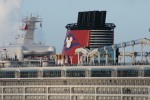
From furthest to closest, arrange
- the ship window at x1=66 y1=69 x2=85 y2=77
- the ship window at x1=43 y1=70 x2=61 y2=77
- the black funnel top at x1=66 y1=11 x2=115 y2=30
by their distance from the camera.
Answer: the black funnel top at x1=66 y1=11 x2=115 y2=30 < the ship window at x1=43 y1=70 x2=61 y2=77 < the ship window at x1=66 y1=69 x2=85 y2=77

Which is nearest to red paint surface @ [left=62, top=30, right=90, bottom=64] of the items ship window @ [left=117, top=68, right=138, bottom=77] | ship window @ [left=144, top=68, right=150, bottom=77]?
ship window @ [left=117, top=68, right=138, bottom=77]

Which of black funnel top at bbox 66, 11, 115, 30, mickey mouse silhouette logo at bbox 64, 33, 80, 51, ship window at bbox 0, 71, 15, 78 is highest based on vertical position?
black funnel top at bbox 66, 11, 115, 30

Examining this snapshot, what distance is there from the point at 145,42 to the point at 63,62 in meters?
12.7

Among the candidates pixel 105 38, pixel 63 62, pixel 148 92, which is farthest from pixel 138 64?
pixel 105 38

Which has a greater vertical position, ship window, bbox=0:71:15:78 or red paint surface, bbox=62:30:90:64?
red paint surface, bbox=62:30:90:64

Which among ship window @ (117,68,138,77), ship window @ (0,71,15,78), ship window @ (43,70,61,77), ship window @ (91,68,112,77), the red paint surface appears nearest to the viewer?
ship window @ (117,68,138,77)

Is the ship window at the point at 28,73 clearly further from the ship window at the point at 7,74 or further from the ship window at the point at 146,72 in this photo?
the ship window at the point at 146,72

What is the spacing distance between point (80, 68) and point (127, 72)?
7.02m

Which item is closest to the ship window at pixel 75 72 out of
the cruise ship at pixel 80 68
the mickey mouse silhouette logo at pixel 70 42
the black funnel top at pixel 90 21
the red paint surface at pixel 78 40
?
the cruise ship at pixel 80 68

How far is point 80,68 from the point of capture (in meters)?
142

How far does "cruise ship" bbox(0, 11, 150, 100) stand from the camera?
13800 cm

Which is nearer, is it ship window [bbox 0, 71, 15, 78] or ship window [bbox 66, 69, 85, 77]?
ship window [bbox 66, 69, 85, 77]

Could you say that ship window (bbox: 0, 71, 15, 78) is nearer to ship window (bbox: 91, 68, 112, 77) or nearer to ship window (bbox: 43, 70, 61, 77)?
ship window (bbox: 43, 70, 61, 77)

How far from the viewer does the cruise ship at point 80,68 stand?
138000 millimetres
